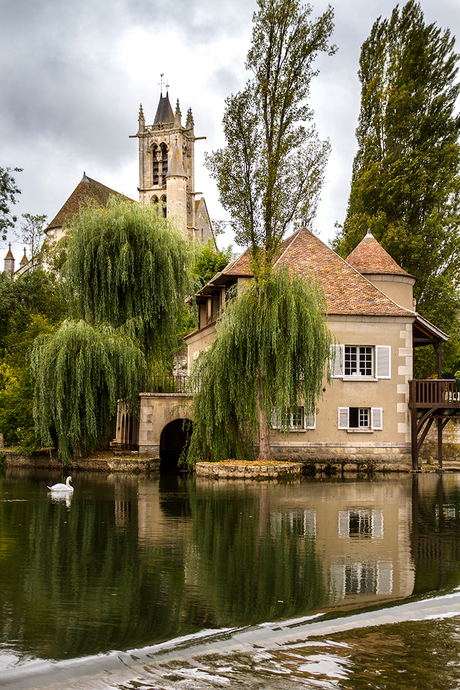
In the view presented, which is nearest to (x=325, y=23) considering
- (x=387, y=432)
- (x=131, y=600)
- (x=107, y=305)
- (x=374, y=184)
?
(x=374, y=184)

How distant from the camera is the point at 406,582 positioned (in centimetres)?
826

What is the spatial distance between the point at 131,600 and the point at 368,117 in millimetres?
31443

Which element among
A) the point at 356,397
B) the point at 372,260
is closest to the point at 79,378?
the point at 356,397

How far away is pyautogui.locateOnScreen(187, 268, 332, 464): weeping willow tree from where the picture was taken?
21.9m

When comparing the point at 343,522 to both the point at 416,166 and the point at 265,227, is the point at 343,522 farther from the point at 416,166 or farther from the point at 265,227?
the point at 416,166

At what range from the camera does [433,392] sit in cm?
2598

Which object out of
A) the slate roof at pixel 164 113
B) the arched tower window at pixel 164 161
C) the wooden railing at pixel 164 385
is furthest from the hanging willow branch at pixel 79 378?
the slate roof at pixel 164 113

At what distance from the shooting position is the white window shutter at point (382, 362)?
2617 cm

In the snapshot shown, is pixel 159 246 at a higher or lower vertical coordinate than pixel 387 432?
higher

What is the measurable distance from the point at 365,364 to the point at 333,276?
3610 mm

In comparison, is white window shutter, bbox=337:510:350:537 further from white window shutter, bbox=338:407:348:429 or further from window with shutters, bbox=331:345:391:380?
window with shutters, bbox=331:345:391:380

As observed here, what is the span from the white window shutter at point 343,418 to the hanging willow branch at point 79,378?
7435 millimetres

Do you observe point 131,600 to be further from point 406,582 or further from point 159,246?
point 159,246

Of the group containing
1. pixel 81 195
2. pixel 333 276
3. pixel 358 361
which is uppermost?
pixel 81 195
